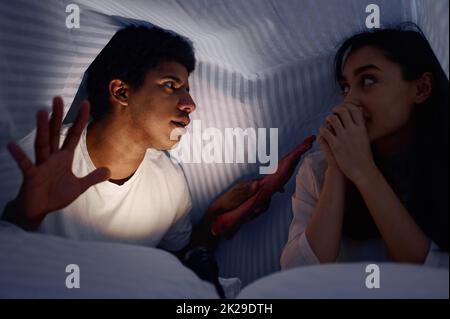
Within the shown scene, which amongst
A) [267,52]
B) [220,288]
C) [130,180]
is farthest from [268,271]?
[267,52]

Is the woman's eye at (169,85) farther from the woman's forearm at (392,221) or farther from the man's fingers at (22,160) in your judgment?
the woman's forearm at (392,221)

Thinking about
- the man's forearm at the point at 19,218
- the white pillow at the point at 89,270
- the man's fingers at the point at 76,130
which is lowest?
the white pillow at the point at 89,270

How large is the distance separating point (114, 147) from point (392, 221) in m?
0.62

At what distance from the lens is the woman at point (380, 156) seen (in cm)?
96

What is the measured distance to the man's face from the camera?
3.45ft

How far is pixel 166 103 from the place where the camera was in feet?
3.44

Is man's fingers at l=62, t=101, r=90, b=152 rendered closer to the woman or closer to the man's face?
the man's face

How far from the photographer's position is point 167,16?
40.8 inches

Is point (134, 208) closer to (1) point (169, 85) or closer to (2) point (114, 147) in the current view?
(2) point (114, 147)

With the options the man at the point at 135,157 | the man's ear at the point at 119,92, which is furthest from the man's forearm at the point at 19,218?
the man's ear at the point at 119,92

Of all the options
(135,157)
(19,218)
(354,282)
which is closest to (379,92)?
(354,282)

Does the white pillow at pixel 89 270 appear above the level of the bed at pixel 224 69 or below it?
below

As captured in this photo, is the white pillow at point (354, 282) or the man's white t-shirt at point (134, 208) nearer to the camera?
the white pillow at point (354, 282)

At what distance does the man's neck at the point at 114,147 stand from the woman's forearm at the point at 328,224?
1.38 ft
